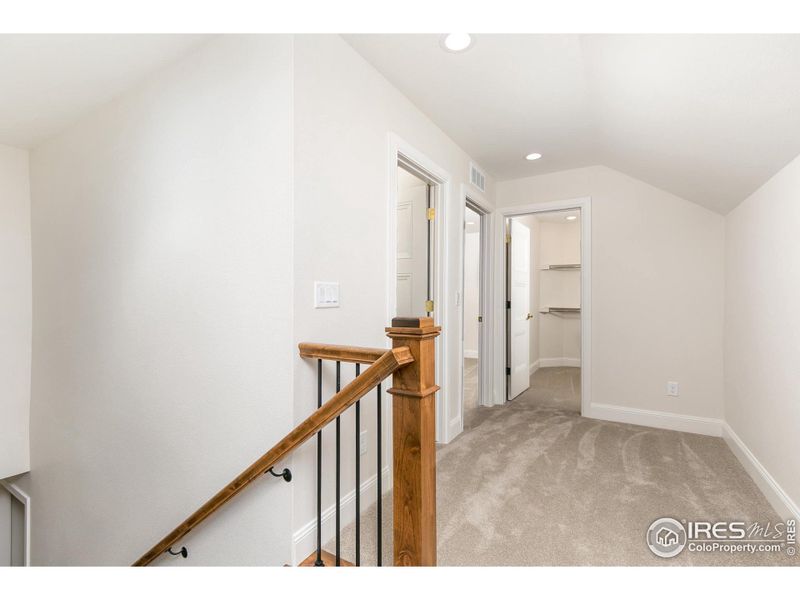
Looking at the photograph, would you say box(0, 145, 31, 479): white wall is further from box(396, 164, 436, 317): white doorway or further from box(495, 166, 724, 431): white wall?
box(495, 166, 724, 431): white wall

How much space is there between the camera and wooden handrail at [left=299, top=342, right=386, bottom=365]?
4.75 ft

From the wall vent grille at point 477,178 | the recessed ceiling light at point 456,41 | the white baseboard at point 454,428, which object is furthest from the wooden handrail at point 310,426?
the wall vent grille at point 477,178

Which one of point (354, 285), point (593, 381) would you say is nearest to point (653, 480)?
point (593, 381)

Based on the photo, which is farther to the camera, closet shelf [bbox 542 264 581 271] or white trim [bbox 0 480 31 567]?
closet shelf [bbox 542 264 581 271]

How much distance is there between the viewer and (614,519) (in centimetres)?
200

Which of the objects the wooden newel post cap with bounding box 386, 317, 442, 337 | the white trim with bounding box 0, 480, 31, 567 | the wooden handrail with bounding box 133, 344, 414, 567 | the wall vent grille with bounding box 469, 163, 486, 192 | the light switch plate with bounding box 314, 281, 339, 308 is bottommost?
the white trim with bounding box 0, 480, 31, 567

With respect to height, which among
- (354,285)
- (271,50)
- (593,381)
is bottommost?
(593,381)

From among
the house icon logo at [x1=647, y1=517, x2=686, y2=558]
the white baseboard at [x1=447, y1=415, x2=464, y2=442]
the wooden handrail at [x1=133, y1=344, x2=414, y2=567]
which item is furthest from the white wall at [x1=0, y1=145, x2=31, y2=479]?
the house icon logo at [x1=647, y1=517, x2=686, y2=558]

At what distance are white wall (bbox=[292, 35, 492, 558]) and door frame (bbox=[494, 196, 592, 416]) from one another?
1870 millimetres

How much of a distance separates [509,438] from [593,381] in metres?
1.12

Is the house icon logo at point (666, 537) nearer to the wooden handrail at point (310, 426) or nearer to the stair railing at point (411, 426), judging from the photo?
the stair railing at point (411, 426)

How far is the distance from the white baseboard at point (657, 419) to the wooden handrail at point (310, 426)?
9.91 feet

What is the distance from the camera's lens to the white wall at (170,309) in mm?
1763
